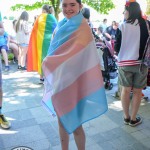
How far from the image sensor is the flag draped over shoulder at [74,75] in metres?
2.26

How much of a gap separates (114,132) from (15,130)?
1362 millimetres

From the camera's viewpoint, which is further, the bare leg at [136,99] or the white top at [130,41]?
the bare leg at [136,99]

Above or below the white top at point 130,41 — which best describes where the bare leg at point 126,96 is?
below

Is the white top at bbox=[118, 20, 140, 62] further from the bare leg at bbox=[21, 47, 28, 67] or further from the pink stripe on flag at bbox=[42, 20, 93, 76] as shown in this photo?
the bare leg at bbox=[21, 47, 28, 67]

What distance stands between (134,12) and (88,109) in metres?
1.52

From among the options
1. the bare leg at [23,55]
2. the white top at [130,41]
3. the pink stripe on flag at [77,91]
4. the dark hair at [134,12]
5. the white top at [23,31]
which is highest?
the dark hair at [134,12]

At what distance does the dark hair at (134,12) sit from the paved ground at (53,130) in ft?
4.88

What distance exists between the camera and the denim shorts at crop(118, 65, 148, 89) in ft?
11.1

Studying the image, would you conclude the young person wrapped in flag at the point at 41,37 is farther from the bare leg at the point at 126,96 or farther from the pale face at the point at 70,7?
the pale face at the point at 70,7

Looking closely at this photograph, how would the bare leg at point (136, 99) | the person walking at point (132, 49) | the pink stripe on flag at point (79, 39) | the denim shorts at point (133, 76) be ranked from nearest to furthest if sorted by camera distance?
1. the pink stripe on flag at point (79, 39)
2. the person walking at point (132, 49)
3. the denim shorts at point (133, 76)
4. the bare leg at point (136, 99)

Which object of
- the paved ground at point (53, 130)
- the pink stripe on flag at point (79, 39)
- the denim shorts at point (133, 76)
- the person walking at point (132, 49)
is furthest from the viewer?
the denim shorts at point (133, 76)

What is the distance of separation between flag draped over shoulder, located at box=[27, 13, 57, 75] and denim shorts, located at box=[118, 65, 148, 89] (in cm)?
225

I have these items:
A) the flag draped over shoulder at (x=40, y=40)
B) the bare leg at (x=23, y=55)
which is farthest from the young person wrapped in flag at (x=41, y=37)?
the bare leg at (x=23, y=55)

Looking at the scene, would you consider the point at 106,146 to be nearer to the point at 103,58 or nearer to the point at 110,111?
the point at 110,111
